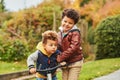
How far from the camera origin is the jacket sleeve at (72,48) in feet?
17.8

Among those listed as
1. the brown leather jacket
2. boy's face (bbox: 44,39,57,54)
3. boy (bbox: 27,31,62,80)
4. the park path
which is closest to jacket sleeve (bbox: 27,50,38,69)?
boy (bbox: 27,31,62,80)

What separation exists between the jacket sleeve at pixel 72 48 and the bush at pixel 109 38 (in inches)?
403

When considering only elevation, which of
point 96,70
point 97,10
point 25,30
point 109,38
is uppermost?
point 97,10

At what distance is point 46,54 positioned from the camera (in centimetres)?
533

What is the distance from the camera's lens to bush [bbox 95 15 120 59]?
1583 centimetres

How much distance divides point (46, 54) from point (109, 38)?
10.7 m

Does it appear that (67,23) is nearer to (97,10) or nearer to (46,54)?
(46,54)

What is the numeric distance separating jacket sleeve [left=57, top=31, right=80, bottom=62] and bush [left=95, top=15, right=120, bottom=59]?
33.6 ft

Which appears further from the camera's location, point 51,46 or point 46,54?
point 46,54

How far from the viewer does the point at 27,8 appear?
18.4 metres

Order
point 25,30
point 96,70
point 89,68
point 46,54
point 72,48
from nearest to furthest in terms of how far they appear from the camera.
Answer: point 46,54
point 72,48
point 96,70
point 89,68
point 25,30

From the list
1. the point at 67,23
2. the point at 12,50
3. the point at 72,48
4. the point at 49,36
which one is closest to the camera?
the point at 49,36

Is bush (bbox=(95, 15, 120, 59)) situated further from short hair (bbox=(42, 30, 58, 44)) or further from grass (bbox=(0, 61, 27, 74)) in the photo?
short hair (bbox=(42, 30, 58, 44))

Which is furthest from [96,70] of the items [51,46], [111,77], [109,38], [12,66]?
[51,46]
